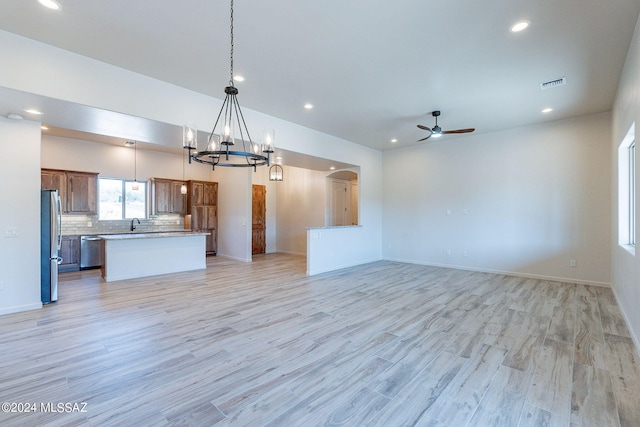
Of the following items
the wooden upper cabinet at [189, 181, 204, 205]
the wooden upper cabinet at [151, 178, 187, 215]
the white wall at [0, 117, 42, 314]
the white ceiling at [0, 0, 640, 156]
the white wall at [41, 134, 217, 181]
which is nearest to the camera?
the white ceiling at [0, 0, 640, 156]

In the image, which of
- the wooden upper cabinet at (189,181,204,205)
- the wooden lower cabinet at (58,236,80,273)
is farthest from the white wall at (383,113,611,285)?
the wooden lower cabinet at (58,236,80,273)

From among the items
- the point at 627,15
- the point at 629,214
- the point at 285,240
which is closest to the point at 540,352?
the point at 629,214

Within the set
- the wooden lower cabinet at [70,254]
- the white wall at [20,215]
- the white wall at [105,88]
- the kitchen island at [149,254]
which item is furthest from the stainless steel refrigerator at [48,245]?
the wooden lower cabinet at [70,254]

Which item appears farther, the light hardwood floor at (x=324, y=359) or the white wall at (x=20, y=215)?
the white wall at (x=20, y=215)

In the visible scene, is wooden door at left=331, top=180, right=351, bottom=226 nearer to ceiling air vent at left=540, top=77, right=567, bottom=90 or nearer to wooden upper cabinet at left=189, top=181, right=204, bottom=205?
wooden upper cabinet at left=189, top=181, right=204, bottom=205

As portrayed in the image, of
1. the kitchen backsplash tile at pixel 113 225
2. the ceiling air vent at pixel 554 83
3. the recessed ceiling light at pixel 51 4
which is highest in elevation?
the recessed ceiling light at pixel 51 4

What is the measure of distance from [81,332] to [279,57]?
12.9 feet

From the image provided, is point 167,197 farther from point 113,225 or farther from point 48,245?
point 48,245

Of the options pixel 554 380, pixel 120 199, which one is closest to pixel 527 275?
pixel 554 380

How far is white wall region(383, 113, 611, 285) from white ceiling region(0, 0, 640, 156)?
4.02 ft

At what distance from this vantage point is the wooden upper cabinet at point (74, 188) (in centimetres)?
668

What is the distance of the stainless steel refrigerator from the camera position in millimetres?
4184

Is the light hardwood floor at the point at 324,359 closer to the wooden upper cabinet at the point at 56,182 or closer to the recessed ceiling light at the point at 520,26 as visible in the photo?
the recessed ceiling light at the point at 520,26

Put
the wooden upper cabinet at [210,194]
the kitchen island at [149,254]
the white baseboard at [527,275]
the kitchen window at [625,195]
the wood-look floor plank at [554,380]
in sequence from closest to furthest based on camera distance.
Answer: the wood-look floor plank at [554,380], the kitchen window at [625,195], the white baseboard at [527,275], the kitchen island at [149,254], the wooden upper cabinet at [210,194]
